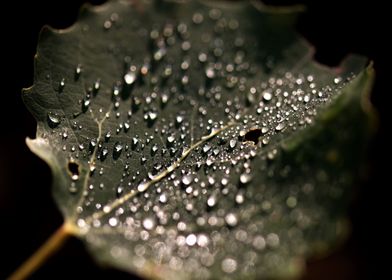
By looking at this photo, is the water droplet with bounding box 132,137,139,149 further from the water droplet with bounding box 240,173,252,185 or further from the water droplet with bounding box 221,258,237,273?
the water droplet with bounding box 221,258,237,273

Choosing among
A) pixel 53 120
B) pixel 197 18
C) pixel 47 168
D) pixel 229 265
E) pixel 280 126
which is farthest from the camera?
pixel 47 168

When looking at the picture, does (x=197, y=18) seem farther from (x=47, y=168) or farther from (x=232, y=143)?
(x=47, y=168)

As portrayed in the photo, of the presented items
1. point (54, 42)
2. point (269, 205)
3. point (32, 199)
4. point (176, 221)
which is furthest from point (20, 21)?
point (269, 205)

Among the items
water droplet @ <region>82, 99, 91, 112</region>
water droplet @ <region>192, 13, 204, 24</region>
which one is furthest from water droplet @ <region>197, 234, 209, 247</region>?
water droplet @ <region>192, 13, 204, 24</region>

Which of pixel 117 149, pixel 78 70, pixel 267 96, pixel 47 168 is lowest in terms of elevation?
pixel 47 168

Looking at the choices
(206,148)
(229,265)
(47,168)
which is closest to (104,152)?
(206,148)

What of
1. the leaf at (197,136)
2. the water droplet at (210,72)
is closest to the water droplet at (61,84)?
the leaf at (197,136)
